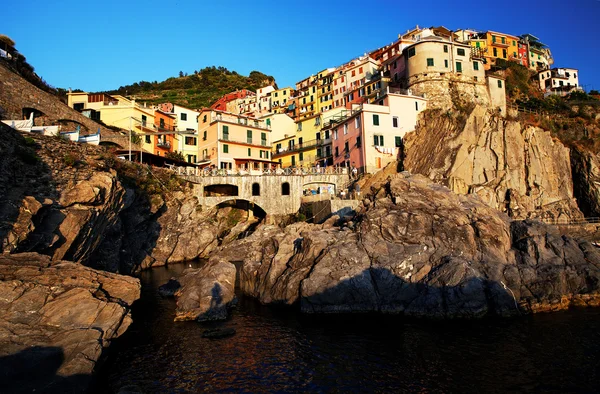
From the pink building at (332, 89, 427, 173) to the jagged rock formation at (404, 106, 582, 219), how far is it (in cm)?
280

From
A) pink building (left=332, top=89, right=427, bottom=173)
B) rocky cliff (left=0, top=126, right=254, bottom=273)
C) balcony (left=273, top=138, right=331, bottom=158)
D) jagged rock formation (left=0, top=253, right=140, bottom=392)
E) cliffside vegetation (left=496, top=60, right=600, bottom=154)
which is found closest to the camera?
jagged rock formation (left=0, top=253, right=140, bottom=392)

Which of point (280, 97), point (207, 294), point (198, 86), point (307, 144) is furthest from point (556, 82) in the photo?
→ point (198, 86)

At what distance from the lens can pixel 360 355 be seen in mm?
19406

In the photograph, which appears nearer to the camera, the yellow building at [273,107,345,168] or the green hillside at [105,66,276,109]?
the yellow building at [273,107,345,168]

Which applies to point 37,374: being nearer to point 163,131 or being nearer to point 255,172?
point 255,172

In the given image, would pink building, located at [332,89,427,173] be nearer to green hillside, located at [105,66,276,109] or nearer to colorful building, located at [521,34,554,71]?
colorful building, located at [521,34,554,71]

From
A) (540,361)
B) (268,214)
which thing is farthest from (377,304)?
(268,214)

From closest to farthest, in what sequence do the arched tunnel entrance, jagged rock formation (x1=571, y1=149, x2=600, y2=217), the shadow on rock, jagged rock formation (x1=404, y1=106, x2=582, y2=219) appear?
1. the shadow on rock
2. jagged rock formation (x1=404, y1=106, x2=582, y2=219)
3. jagged rock formation (x1=571, y1=149, x2=600, y2=217)
4. the arched tunnel entrance

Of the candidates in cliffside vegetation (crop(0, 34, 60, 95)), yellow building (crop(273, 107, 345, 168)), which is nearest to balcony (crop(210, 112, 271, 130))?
yellow building (crop(273, 107, 345, 168))

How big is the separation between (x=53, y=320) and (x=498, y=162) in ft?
166

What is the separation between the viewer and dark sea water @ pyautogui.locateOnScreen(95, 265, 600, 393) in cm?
1644

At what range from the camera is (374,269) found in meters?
27.2

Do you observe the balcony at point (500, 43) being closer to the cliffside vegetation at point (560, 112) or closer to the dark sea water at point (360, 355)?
the cliffside vegetation at point (560, 112)

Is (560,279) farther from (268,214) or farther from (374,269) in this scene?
(268,214)
